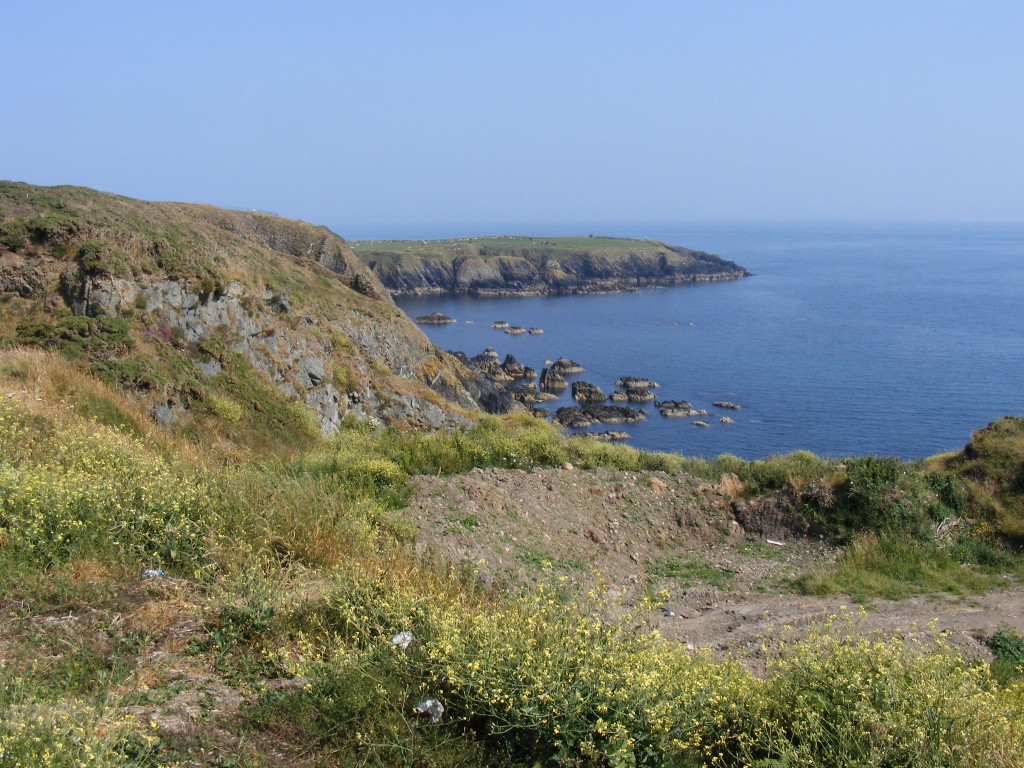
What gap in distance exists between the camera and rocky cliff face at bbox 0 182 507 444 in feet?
58.6

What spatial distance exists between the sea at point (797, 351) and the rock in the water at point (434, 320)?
2416 mm

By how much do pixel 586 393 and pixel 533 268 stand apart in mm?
89884

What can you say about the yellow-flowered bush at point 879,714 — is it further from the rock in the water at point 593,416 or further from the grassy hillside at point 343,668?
the rock in the water at point 593,416

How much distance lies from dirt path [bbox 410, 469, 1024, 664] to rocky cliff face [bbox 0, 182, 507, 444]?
8727 mm

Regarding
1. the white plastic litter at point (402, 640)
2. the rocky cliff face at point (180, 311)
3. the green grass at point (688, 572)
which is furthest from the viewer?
the rocky cliff face at point (180, 311)

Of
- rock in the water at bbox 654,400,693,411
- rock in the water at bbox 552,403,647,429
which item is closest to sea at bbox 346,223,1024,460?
rock in the water at bbox 654,400,693,411

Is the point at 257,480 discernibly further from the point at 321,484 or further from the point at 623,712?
the point at 623,712

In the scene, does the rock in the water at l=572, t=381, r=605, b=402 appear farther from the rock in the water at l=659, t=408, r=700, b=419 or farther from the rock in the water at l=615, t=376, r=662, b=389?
the rock in the water at l=659, t=408, r=700, b=419

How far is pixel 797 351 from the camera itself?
79125 mm

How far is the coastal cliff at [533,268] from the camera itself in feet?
465

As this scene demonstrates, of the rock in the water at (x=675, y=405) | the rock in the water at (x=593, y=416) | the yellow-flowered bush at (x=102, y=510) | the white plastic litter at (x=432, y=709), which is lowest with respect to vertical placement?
the rock in the water at (x=593, y=416)

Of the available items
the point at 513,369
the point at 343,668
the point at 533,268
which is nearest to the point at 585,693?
the point at 343,668

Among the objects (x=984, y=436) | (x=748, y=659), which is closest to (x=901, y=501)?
(x=984, y=436)

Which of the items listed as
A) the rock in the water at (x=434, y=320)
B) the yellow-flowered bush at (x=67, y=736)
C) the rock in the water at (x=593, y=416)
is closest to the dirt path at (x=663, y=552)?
the yellow-flowered bush at (x=67, y=736)
